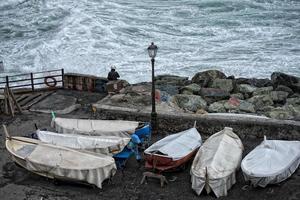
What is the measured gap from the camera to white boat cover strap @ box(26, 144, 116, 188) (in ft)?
45.5

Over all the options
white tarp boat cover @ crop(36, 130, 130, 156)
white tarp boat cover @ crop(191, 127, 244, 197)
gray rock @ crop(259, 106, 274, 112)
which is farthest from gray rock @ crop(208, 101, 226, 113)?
white tarp boat cover @ crop(36, 130, 130, 156)

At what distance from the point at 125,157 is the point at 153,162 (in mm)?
1203

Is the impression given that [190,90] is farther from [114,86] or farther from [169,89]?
[114,86]

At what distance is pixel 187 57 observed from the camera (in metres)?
36.0

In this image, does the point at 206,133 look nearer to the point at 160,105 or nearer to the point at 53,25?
the point at 160,105

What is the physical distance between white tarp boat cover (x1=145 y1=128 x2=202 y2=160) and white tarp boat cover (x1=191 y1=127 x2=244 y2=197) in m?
0.39

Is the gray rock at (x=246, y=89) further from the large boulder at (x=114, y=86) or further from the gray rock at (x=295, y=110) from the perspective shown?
the large boulder at (x=114, y=86)

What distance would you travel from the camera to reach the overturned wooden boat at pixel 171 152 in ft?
47.5

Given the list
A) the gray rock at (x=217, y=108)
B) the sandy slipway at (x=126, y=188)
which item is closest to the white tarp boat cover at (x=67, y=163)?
Result: the sandy slipway at (x=126, y=188)

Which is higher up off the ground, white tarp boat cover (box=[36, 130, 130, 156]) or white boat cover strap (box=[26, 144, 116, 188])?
white tarp boat cover (box=[36, 130, 130, 156])

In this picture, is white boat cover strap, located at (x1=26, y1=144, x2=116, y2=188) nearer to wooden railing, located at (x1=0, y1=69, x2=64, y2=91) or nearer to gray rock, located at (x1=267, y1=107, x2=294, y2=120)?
wooden railing, located at (x1=0, y1=69, x2=64, y2=91)

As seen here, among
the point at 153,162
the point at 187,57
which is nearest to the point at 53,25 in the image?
the point at 187,57

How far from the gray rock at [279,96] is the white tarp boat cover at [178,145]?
9.07 m

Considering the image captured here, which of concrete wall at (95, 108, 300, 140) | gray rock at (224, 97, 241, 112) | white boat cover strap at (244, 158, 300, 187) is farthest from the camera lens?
gray rock at (224, 97, 241, 112)
